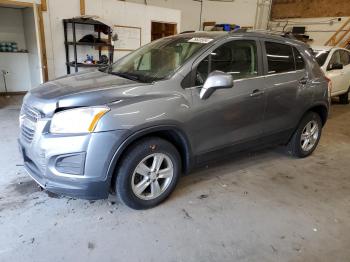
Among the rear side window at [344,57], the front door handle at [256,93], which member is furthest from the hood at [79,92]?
the rear side window at [344,57]

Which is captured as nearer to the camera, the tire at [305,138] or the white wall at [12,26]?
the tire at [305,138]

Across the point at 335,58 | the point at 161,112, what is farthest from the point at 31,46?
the point at 335,58

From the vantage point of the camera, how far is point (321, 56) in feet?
21.0

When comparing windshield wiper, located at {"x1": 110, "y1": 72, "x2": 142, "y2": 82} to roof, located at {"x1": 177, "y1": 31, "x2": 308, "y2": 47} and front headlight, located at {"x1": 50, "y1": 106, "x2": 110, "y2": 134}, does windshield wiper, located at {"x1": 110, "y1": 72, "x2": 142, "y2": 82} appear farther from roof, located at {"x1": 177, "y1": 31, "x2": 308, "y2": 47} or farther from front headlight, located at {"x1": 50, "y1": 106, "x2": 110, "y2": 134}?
roof, located at {"x1": 177, "y1": 31, "x2": 308, "y2": 47}

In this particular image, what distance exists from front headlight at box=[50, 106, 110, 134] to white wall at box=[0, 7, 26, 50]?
6.49 metres

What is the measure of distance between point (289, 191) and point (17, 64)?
23.9 feet

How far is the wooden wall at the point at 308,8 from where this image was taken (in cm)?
1283

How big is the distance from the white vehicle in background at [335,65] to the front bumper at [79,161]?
18.8 feet

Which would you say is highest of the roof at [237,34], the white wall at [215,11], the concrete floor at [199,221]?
the white wall at [215,11]

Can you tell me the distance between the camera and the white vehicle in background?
20.8 feet

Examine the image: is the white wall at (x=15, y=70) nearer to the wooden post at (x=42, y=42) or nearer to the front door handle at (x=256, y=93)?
the wooden post at (x=42, y=42)

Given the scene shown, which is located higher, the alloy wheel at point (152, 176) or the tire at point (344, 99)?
the alloy wheel at point (152, 176)

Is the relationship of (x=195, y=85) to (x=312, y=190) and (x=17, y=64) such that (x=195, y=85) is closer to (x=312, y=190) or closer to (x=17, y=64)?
(x=312, y=190)

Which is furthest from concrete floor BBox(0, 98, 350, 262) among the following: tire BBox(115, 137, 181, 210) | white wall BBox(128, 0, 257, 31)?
white wall BBox(128, 0, 257, 31)
